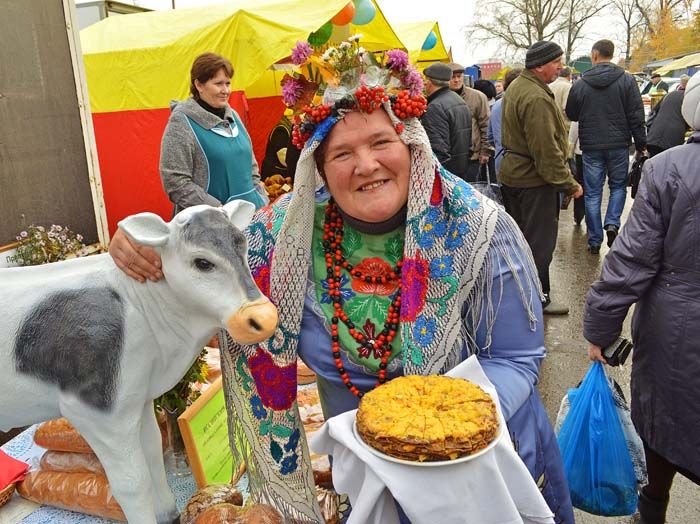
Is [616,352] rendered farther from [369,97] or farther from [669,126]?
[669,126]

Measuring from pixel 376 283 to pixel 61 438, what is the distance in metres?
1.31

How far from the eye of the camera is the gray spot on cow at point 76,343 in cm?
120

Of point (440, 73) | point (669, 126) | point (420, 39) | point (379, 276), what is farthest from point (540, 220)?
point (420, 39)

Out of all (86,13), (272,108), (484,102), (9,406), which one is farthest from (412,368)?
(86,13)

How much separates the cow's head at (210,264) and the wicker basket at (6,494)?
1410 millimetres

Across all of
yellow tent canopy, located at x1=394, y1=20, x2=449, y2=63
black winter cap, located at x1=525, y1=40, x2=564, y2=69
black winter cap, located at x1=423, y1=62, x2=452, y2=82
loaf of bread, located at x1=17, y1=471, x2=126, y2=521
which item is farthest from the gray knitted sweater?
yellow tent canopy, located at x1=394, y1=20, x2=449, y2=63

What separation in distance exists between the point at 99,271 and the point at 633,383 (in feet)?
6.19

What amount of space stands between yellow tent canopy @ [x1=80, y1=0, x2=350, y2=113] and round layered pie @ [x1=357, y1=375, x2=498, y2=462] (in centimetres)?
451

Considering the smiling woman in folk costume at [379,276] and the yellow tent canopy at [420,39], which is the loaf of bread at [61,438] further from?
the yellow tent canopy at [420,39]

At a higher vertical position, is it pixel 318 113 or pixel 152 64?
pixel 152 64

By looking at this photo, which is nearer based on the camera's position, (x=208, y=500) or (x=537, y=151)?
(x=208, y=500)

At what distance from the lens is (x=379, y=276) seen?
60.4 inches

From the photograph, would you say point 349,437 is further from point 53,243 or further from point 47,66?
point 47,66

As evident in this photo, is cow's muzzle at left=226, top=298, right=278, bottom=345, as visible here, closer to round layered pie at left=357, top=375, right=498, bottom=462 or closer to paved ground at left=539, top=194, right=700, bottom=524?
round layered pie at left=357, top=375, right=498, bottom=462
